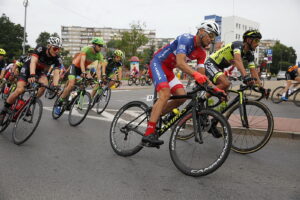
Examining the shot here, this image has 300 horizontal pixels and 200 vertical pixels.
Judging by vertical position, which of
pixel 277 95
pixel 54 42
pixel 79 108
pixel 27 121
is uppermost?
pixel 54 42

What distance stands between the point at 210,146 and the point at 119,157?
1599 mm

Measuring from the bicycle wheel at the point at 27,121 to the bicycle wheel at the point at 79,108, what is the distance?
5.37ft

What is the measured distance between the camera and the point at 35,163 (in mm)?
4332

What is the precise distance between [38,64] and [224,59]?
3.98 metres

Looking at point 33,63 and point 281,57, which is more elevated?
point 281,57

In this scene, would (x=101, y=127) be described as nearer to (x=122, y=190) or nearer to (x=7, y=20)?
(x=122, y=190)

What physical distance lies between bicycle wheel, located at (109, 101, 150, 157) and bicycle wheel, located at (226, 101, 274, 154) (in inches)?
Result: 65.8

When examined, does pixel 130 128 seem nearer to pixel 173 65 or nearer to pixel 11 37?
pixel 173 65

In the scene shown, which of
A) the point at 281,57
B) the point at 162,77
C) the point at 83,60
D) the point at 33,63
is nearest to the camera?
the point at 162,77

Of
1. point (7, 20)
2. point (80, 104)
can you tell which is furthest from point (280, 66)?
point (80, 104)

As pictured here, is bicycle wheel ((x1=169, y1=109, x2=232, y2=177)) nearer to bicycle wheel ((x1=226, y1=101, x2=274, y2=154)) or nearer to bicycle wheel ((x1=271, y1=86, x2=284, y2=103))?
bicycle wheel ((x1=226, y1=101, x2=274, y2=154))

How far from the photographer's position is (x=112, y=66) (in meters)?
10.9

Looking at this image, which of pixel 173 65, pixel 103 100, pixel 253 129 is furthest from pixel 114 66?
pixel 253 129

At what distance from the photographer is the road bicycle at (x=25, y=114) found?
5453 mm
